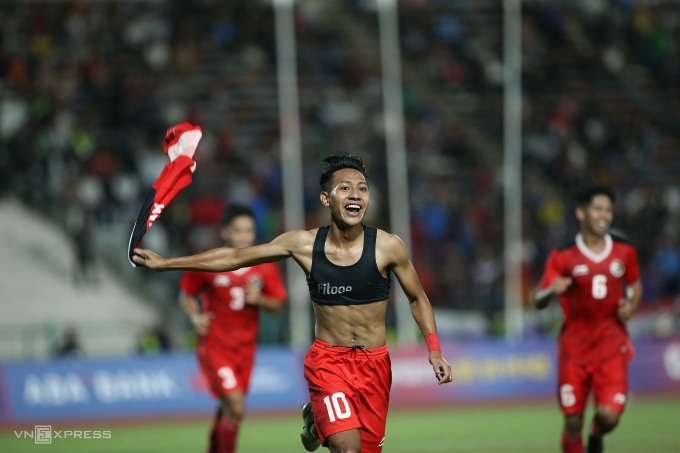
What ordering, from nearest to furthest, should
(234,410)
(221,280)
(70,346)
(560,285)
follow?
(560,285), (234,410), (221,280), (70,346)

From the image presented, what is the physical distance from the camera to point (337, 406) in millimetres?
8852

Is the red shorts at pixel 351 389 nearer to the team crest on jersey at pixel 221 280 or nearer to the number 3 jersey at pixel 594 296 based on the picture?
the number 3 jersey at pixel 594 296

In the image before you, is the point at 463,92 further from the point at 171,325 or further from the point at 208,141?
the point at 171,325

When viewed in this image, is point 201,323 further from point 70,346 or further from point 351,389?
point 70,346

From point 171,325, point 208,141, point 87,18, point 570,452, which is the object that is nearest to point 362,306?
point 570,452

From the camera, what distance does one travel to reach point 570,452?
36.6ft

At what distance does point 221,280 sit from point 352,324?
3.99 meters

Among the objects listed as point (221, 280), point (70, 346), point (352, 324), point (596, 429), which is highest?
point (70, 346)

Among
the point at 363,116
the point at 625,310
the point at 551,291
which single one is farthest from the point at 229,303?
the point at 363,116

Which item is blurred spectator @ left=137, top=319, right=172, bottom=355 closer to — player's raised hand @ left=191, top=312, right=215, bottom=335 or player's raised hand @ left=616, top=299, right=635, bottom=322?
player's raised hand @ left=191, top=312, right=215, bottom=335

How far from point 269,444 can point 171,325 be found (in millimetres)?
9208

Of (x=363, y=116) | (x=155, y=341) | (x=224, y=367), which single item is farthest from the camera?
(x=363, y=116)

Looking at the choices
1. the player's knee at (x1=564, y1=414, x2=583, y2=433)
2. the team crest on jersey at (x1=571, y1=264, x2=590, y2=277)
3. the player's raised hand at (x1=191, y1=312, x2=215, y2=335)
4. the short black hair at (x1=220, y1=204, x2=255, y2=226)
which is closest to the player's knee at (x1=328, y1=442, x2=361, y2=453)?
the player's knee at (x1=564, y1=414, x2=583, y2=433)

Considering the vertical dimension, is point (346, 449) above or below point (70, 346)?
below
